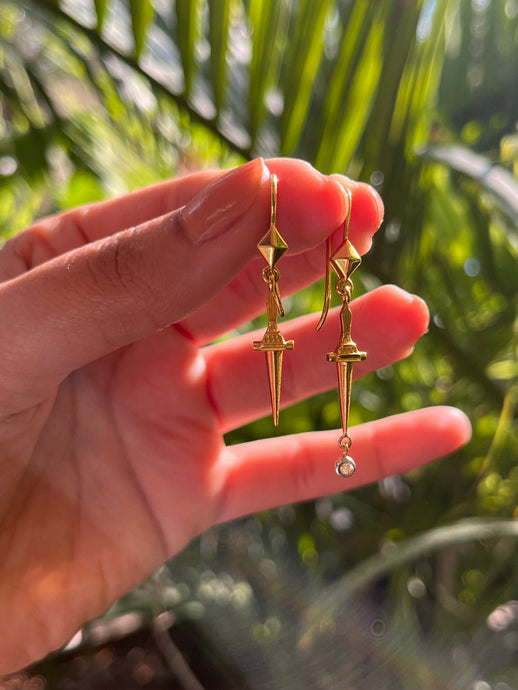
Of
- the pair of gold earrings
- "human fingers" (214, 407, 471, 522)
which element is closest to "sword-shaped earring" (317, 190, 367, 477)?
the pair of gold earrings

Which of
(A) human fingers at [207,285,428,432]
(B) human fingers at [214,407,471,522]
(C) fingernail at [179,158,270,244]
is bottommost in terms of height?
(B) human fingers at [214,407,471,522]

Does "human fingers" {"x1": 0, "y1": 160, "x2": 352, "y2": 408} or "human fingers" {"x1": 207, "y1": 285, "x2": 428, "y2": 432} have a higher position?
"human fingers" {"x1": 0, "y1": 160, "x2": 352, "y2": 408}

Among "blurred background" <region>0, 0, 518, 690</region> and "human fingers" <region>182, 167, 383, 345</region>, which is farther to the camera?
"blurred background" <region>0, 0, 518, 690</region>

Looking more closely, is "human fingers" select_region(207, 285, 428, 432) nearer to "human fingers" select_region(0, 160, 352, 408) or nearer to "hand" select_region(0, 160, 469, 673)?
"hand" select_region(0, 160, 469, 673)

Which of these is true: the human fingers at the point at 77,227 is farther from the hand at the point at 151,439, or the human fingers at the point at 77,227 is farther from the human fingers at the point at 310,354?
the human fingers at the point at 310,354

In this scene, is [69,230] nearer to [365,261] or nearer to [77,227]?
[77,227]

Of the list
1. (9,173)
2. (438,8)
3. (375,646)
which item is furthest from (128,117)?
(375,646)
